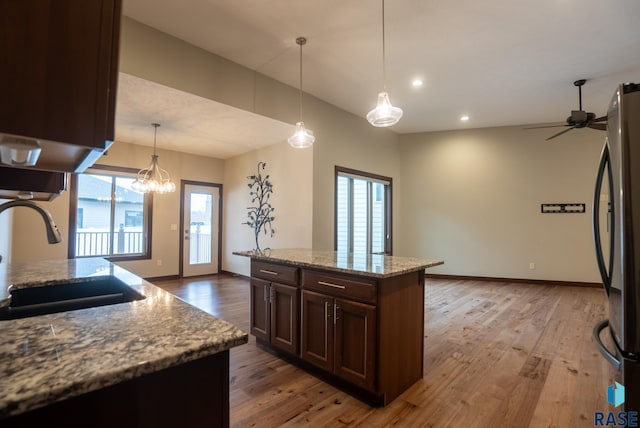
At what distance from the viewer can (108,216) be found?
5.51m

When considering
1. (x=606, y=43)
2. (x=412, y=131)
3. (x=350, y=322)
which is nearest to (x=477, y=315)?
(x=350, y=322)

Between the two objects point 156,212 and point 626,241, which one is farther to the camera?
point 156,212

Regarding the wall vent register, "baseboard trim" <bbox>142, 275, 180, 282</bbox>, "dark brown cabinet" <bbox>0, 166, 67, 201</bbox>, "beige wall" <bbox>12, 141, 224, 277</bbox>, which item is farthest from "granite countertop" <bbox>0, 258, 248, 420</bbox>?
the wall vent register

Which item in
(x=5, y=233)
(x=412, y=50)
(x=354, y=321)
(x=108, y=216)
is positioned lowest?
(x=354, y=321)

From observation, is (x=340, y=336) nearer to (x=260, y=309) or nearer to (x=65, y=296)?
(x=260, y=309)

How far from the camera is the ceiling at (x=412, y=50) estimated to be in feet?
9.21

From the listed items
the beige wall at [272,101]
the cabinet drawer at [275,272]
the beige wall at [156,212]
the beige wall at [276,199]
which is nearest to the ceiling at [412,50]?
the beige wall at [272,101]

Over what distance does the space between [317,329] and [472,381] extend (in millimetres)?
1253

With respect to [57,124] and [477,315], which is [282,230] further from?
[57,124]

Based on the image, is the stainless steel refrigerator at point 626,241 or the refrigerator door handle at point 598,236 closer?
the stainless steel refrigerator at point 626,241

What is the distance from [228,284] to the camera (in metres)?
5.68

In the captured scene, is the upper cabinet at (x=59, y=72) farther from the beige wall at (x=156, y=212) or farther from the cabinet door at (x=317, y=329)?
the beige wall at (x=156, y=212)

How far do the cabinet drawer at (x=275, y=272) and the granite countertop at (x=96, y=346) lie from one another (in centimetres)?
137

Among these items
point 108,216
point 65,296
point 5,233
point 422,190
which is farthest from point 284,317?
point 422,190
